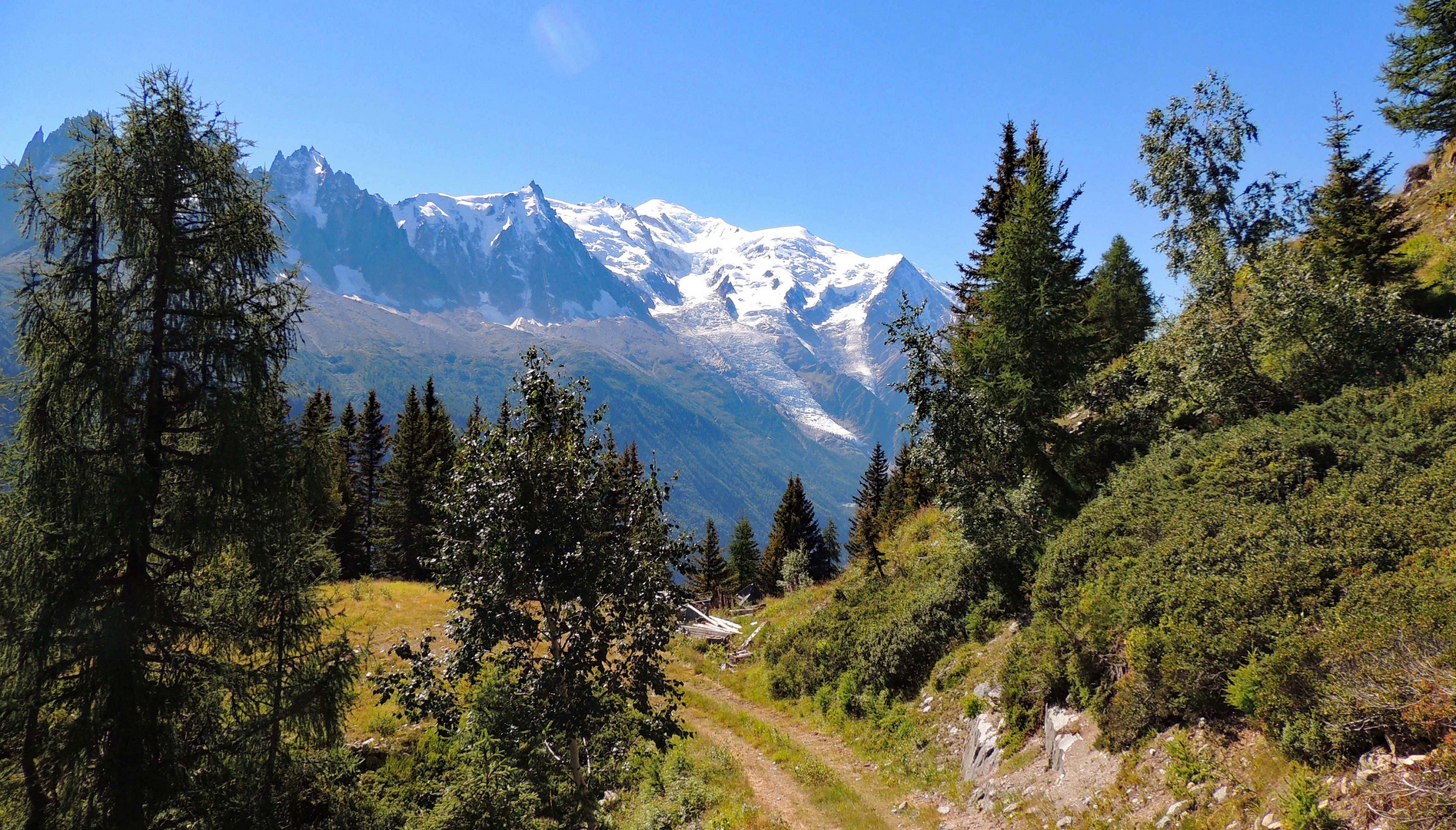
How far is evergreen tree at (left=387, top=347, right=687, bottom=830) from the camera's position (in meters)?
9.41

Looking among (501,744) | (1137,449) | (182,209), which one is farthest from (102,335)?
(1137,449)

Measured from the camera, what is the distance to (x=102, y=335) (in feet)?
28.5

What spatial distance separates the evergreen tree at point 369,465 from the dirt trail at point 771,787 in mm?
49152

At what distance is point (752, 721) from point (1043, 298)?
17.8 m

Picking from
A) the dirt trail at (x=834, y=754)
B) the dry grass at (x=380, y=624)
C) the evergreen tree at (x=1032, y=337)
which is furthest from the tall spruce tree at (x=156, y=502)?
the evergreen tree at (x=1032, y=337)

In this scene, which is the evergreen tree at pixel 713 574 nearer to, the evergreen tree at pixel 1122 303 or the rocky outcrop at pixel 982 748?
the evergreen tree at pixel 1122 303

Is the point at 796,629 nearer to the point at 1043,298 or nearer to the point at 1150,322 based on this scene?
the point at 1043,298

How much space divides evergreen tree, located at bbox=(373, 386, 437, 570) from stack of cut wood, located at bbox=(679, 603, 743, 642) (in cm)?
2373

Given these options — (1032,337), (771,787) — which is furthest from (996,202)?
(771,787)

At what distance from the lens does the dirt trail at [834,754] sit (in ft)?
44.0

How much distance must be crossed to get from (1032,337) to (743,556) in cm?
6193

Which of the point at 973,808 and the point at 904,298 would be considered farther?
the point at 904,298

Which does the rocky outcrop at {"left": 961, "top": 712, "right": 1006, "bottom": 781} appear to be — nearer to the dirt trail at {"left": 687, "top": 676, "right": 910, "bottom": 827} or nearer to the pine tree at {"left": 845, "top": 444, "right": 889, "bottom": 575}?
the dirt trail at {"left": 687, "top": 676, "right": 910, "bottom": 827}

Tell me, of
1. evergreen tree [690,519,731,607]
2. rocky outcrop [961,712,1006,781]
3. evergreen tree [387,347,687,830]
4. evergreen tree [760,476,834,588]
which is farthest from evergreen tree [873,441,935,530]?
evergreen tree [387,347,687,830]
